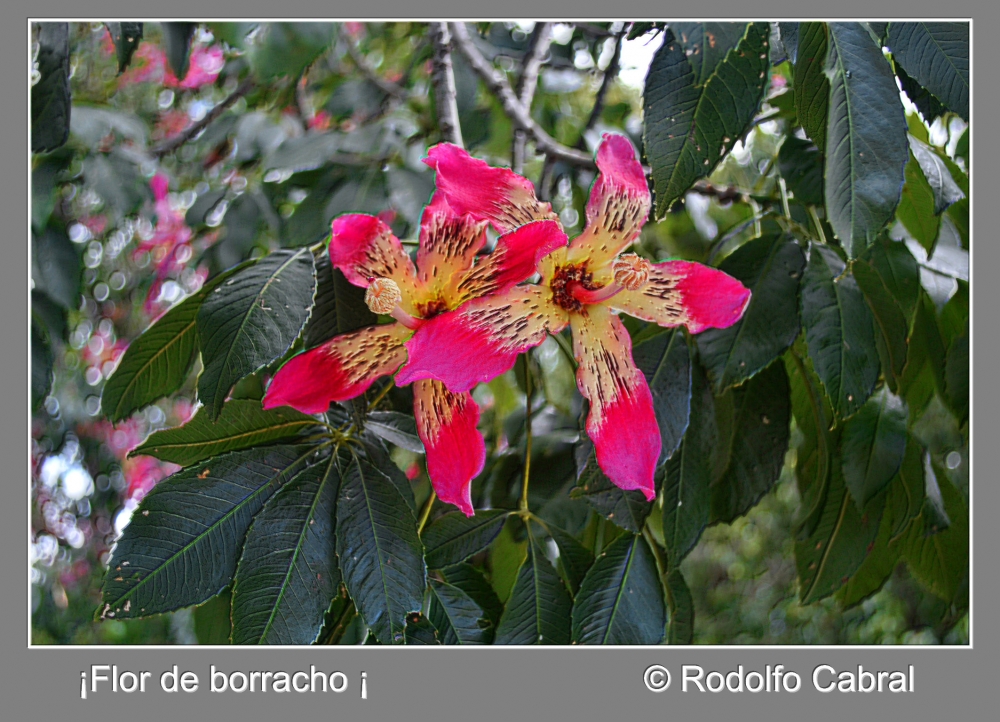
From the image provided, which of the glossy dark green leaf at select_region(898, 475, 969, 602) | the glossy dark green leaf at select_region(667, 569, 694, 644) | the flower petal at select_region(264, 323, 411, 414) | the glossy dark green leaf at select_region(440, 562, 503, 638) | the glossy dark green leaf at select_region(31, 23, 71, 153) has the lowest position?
the glossy dark green leaf at select_region(898, 475, 969, 602)

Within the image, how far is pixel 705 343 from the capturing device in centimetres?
46

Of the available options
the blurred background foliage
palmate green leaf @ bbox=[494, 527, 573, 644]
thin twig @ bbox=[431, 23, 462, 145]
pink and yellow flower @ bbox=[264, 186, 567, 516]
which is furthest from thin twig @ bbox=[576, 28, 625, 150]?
palmate green leaf @ bbox=[494, 527, 573, 644]

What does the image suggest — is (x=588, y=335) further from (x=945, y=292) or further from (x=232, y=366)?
(x=945, y=292)

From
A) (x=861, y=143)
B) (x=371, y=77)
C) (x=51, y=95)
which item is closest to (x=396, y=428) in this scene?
(x=861, y=143)

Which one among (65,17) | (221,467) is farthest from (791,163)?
(65,17)

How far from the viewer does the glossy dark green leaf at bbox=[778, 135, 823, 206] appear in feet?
1.67

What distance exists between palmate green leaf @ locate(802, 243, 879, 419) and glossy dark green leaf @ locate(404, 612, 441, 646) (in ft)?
0.82

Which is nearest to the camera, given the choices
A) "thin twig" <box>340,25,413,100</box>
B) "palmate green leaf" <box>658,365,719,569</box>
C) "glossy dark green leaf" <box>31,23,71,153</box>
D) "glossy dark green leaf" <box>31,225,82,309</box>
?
"palmate green leaf" <box>658,365,719,569</box>

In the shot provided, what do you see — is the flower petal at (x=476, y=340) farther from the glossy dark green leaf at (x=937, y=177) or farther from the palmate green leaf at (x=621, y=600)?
the glossy dark green leaf at (x=937, y=177)

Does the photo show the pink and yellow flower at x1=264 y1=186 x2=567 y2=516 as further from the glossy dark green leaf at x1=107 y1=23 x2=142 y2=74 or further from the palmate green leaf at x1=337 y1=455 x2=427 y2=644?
the glossy dark green leaf at x1=107 y1=23 x2=142 y2=74

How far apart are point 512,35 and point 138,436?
4.05ft

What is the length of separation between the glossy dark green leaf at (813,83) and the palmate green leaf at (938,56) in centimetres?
6

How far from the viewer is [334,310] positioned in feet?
1.35

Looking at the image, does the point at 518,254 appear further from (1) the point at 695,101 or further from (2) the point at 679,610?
(2) the point at 679,610
